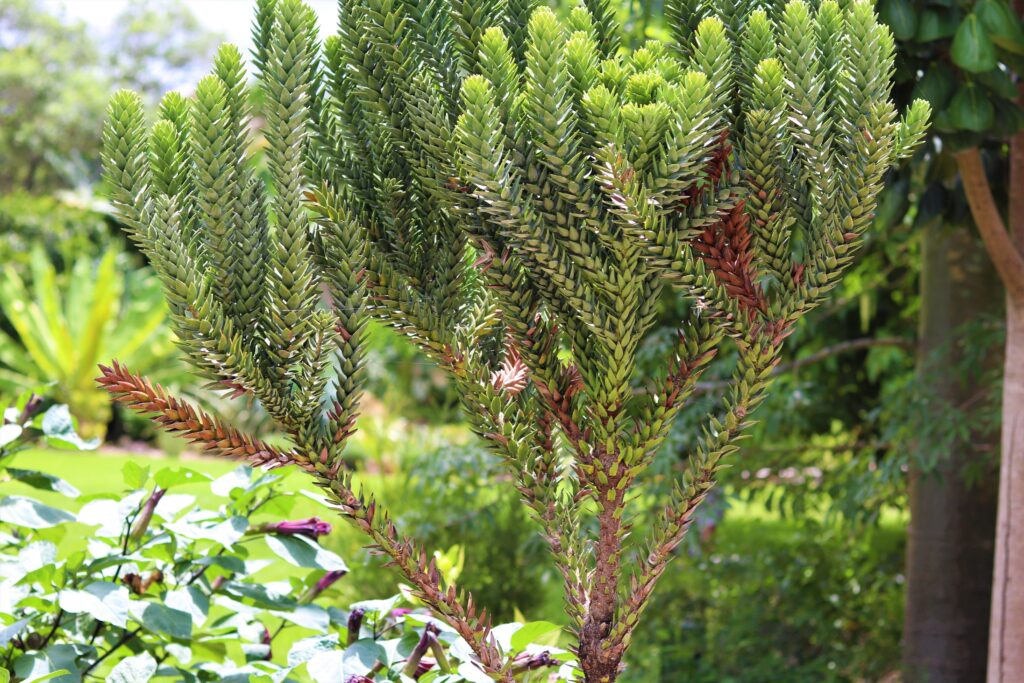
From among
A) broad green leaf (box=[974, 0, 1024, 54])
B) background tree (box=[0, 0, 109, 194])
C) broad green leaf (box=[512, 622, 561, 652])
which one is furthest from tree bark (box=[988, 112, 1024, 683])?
background tree (box=[0, 0, 109, 194])

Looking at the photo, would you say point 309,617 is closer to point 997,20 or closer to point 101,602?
point 101,602

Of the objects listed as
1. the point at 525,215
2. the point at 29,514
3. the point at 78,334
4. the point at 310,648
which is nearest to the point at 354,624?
the point at 310,648

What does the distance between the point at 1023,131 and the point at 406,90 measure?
6.63 ft

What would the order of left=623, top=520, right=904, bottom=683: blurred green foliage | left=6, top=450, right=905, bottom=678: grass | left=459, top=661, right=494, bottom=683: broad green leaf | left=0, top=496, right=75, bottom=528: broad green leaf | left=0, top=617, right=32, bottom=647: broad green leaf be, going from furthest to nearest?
left=623, top=520, right=904, bottom=683: blurred green foliage < left=6, top=450, right=905, bottom=678: grass < left=0, top=496, right=75, bottom=528: broad green leaf < left=0, top=617, right=32, bottom=647: broad green leaf < left=459, top=661, right=494, bottom=683: broad green leaf

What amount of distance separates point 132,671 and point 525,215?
1.15 m

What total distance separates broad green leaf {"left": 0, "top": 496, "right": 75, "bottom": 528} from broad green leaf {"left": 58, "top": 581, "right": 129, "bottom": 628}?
26 centimetres

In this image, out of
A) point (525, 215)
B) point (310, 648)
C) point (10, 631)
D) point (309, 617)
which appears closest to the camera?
point (525, 215)

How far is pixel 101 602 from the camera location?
6.25 feet

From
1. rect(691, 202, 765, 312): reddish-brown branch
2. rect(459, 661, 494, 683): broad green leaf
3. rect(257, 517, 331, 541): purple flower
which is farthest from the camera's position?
rect(257, 517, 331, 541): purple flower

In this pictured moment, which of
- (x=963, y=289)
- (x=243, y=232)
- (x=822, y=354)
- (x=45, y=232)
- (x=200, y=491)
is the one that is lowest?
(x=200, y=491)

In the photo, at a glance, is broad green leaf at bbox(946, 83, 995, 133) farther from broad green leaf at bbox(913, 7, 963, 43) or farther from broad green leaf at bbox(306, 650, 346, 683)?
broad green leaf at bbox(306, 650, 346, 683)

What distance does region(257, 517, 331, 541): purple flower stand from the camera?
2197 millimetres

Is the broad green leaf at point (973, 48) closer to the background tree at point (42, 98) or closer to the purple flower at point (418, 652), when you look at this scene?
the purple flower at point (418, 652)

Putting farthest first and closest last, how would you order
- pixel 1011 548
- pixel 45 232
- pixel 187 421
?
pixel 45 232, pixel 1011 548, pixel 187 421
